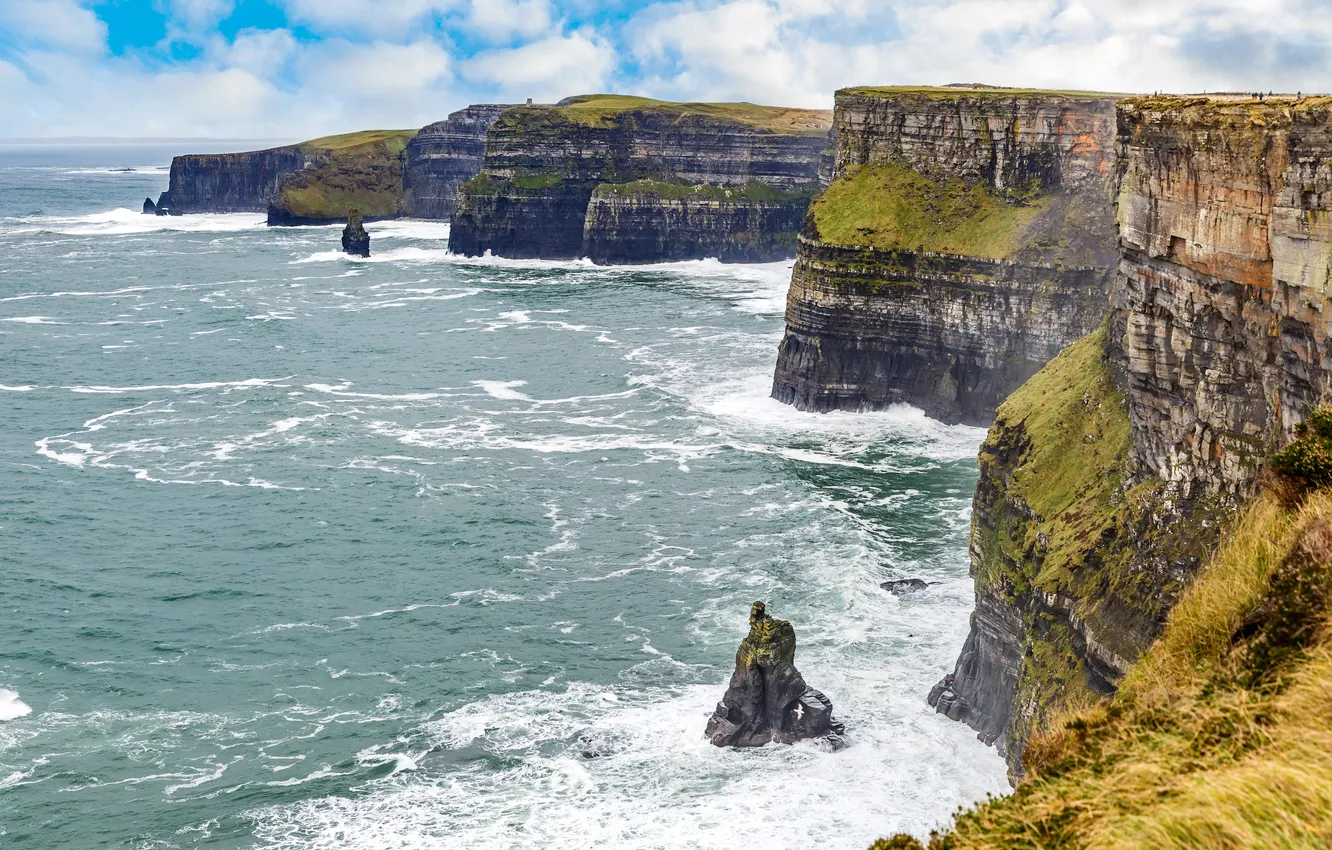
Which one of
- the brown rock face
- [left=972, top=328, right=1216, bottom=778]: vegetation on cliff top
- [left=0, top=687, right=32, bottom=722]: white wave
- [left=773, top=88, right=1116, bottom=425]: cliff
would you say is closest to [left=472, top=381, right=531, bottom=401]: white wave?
[left=773, top=88, right=1116, bottom=425]: cliff

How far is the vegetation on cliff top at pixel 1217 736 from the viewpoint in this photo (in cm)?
1476

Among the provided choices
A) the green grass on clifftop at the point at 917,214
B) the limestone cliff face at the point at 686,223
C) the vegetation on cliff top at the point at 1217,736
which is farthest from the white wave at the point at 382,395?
the limestone cliff face at the point at 686,223

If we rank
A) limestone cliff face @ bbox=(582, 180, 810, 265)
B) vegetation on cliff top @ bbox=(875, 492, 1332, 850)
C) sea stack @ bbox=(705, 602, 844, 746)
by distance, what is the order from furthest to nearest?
limestone cliff face @ bbox=(582, 180, 810, 265) → sea stack @ bbox=(705, 602, 844, 746) → vegetation on cliff top @ bbox=(875, 492, 1332, 850)

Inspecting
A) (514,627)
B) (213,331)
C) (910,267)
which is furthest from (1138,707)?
(213,331)

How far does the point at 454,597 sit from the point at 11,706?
1834 centimetres

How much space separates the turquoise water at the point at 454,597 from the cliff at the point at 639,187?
6982 cm

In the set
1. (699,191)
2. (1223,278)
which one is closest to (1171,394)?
(1223,278)

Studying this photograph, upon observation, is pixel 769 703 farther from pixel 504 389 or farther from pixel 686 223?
pixel 686 223

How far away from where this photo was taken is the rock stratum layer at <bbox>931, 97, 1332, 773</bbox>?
3172cm

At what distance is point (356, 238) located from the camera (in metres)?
196

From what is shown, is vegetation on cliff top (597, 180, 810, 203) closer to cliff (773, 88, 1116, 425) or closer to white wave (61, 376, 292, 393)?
white wave (61, 376, 292, 393)

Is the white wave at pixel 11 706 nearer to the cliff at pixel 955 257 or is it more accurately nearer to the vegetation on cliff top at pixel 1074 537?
the vegetation on cliff top at pixel 1074 537

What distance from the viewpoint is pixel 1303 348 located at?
31375 millimetres

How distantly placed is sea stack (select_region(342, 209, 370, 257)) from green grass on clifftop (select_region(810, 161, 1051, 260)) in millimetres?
108438
